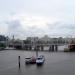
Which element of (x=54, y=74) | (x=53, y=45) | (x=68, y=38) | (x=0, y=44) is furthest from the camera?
(x=0, y=44)

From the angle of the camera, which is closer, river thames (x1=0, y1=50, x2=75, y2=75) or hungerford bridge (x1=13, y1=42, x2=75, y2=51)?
river thames (x1=0, y1=50, x2=75, y2=75)

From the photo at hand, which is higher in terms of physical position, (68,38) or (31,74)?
(68,38)

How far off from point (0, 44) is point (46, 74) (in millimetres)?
70713

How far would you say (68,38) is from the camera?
8369 centimetres

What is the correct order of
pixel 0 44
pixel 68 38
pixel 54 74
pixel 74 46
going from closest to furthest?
pixel 54 74
pixel 74 46
pixel 68 38
pixel 0 44

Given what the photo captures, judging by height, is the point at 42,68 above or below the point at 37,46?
below

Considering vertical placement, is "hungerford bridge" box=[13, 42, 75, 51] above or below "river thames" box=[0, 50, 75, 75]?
above

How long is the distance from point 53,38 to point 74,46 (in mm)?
18125

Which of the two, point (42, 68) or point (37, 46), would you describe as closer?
point (42, 68)

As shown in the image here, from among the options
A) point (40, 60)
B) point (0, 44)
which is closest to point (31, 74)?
point (40, 60)

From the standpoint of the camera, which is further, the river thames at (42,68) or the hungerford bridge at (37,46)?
the hungerford bridge at (37,46)

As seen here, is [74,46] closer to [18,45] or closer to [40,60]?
[18,45]

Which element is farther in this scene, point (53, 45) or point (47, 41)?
point (47, 41)

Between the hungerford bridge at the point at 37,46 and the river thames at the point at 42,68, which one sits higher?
the hungerford bridge at the point at 37,46
